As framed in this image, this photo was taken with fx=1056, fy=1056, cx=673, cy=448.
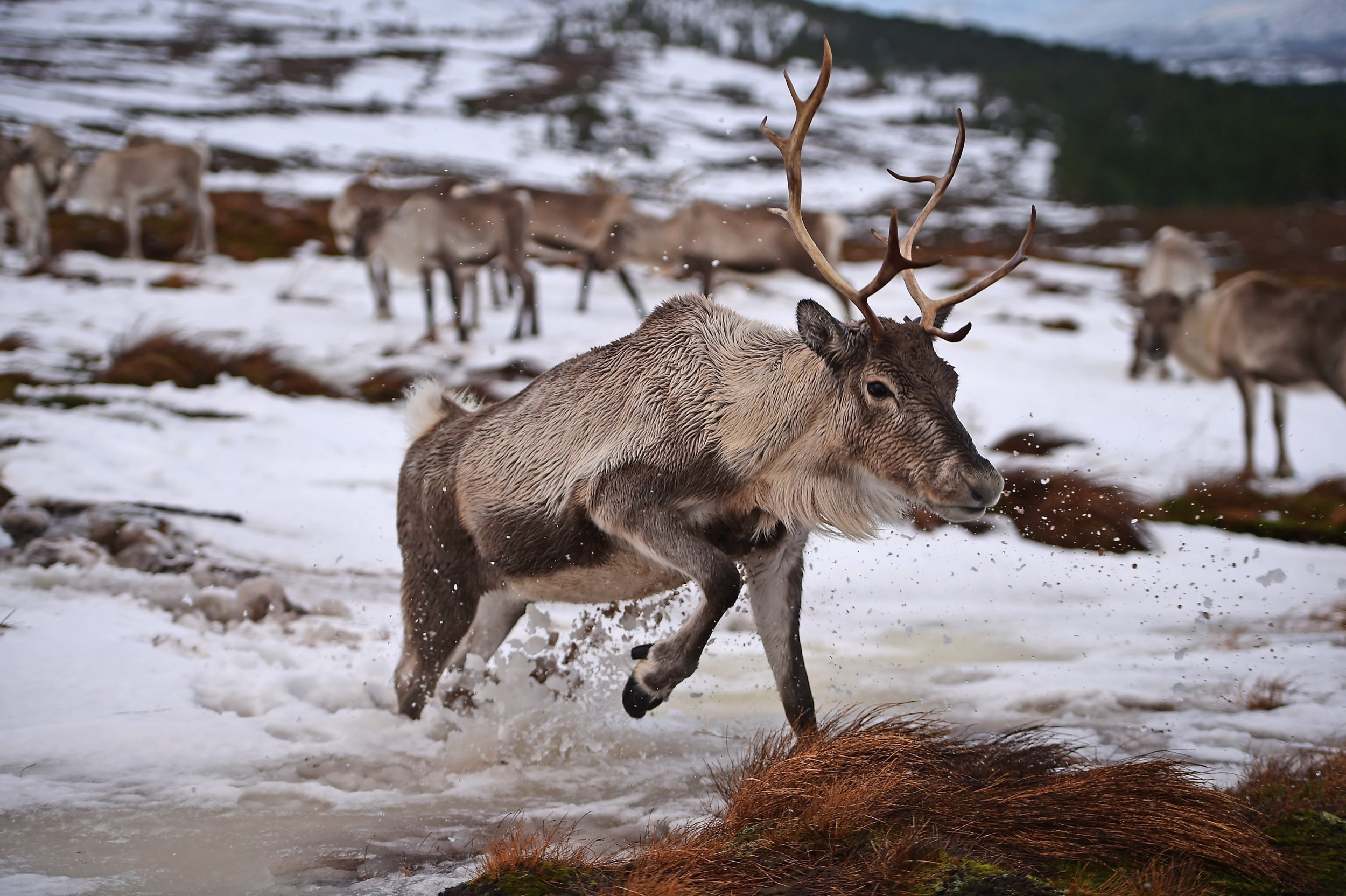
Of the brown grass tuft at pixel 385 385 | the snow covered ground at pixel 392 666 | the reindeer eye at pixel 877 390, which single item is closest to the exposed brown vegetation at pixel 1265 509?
the snow covered ground at pixel 392 666

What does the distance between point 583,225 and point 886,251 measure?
41.0ft

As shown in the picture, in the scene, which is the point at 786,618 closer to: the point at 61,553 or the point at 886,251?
the point at 886,251

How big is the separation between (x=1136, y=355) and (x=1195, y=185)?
148 feet

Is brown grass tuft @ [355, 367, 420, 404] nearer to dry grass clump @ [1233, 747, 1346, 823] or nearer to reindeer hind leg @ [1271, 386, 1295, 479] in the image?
dry grass clump @ [1233, 747, 1346, 823]

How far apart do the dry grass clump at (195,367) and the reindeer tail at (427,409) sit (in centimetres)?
559

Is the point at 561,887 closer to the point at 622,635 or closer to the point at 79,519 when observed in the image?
the point at 622,635

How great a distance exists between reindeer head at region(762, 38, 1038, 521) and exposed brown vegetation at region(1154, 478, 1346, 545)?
18.6ft

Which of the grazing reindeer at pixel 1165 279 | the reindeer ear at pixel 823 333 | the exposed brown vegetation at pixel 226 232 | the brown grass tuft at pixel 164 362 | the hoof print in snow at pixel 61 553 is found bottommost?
the hoof print in snow at pixel 61 553

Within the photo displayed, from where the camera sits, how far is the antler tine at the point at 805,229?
338cm

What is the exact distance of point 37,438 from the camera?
312 inches

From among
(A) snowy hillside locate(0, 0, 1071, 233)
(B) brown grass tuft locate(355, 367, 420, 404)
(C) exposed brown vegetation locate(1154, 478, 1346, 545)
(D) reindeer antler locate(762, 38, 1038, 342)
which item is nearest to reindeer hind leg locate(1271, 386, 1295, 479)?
(C) exposed brown vegetation locate(1154, 478, 1346, 545)

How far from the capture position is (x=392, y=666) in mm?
5426

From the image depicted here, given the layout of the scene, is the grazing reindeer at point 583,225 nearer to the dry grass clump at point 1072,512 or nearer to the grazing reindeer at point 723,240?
the grazing reindeer at point 723,240

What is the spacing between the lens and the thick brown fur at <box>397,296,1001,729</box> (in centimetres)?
342
